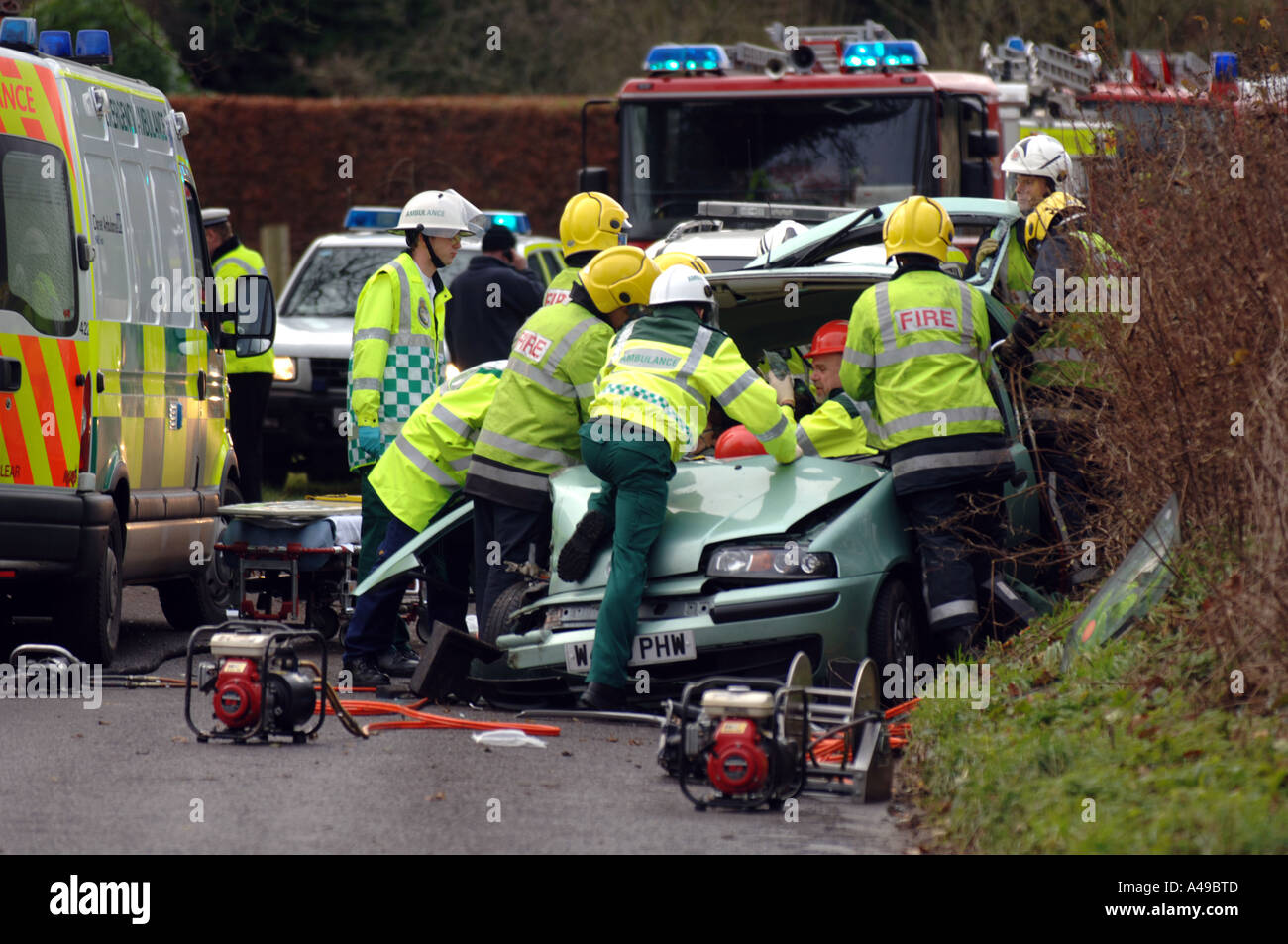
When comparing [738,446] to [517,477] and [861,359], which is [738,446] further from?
[517,477]

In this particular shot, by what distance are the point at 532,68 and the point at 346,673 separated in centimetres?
2574

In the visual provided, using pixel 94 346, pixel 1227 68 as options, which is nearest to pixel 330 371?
pixel 94 346

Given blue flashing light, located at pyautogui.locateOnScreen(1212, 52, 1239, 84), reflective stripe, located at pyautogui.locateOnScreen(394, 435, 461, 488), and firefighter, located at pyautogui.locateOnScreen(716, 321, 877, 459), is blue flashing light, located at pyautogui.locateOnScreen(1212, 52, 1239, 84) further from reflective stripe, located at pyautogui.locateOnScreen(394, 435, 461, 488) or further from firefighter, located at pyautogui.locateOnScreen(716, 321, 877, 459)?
reflective stripe, located at pyautogui.locateOnScreen(394, 435, 461, 488)

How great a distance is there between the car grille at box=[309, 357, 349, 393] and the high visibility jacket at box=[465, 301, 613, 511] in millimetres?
8042

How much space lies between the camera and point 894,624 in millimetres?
7926

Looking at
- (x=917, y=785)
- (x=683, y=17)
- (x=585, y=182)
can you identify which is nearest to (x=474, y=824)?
(x=917, y=785)

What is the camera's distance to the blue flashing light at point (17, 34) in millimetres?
8781

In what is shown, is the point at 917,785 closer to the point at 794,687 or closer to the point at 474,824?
the point at 794,687

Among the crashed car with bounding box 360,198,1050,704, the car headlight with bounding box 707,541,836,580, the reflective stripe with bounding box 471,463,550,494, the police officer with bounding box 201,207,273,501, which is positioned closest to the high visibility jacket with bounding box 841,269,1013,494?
the crashed car with bounding box 360,198,1050,704

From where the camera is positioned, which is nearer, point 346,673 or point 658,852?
point 658,852

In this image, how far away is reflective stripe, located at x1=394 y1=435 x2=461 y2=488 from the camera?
866 centimetres

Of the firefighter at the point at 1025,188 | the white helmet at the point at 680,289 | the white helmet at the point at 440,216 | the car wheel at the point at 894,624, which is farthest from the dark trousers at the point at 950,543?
the white helmet at the point at 440,216

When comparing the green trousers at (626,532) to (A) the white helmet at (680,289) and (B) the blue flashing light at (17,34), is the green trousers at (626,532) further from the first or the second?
(B) the blue flashing light at (17,34)

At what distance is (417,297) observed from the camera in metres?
9.44
